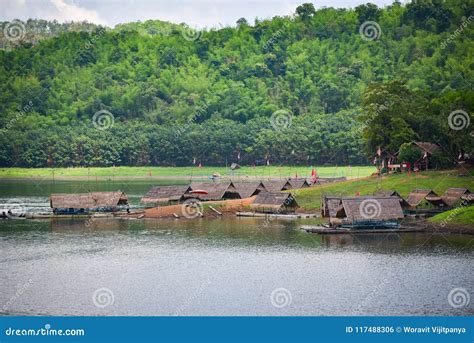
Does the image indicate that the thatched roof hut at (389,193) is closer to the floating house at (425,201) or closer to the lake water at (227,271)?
the floating house at (425,201)

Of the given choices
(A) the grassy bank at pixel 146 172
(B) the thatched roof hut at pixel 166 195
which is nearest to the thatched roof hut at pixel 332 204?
(B) the thatched roof hut at pixel 166 195

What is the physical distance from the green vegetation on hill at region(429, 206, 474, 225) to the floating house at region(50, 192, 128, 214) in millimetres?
31020

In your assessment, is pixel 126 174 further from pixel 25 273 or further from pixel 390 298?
pixel 390 298

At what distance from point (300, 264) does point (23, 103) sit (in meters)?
158

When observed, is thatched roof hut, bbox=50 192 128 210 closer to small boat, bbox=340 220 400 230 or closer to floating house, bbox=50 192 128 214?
floating house, bbox=50 192 128 214

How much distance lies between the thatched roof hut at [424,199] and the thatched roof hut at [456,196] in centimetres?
61

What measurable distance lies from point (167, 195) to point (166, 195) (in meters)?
0.11

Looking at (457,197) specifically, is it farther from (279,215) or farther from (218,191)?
(218,191)

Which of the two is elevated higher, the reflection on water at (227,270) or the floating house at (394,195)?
the floating house at (394,195)


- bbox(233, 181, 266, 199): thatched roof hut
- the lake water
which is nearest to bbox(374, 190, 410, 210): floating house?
the lake water

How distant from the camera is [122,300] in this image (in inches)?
1630

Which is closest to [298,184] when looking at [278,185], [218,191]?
[278,185]

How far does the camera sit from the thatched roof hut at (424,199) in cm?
7573

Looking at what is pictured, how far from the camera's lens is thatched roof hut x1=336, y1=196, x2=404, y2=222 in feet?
216
